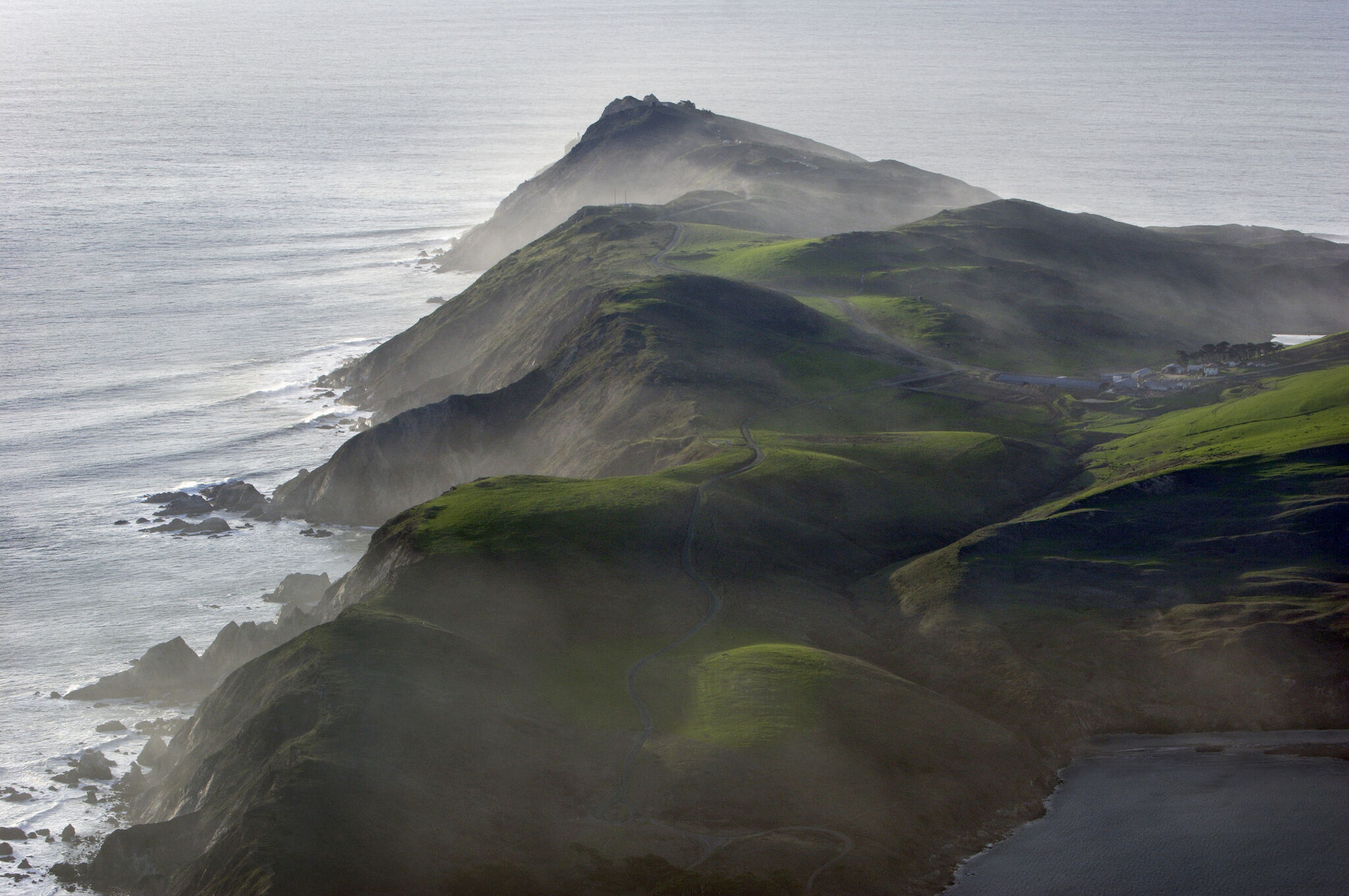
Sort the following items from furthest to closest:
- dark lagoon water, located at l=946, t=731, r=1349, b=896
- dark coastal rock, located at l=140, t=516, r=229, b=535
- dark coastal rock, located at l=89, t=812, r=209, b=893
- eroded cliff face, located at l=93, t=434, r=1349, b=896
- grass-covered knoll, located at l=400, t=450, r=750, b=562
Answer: dark coastal rock, located at l=140, t=516, r=229, b=535, grass-covered knoll, located at l=400, t=450, r=750, b=562, dark coastal rock, located at l=89, t=812, r=209, b=893, dark lagoon water, located at l=946, t=731, r=1349, b=896, eroded cliff face, located at l=93, t=434, r=1349, b=896

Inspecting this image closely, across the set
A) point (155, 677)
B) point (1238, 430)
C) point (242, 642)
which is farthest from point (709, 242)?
point (155, 677)

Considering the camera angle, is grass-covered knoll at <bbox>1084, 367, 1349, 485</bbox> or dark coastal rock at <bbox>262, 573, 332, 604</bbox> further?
dark coastal rock at <bbox>262, 573, 332, 604</bbox>

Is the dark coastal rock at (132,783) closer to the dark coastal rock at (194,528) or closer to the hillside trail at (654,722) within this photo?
the hillside trail at (654,722)

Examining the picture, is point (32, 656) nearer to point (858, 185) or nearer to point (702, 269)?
point (702, 269)

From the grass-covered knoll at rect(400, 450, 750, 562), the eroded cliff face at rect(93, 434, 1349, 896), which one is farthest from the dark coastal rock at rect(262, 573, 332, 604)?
the grass-covered knoll at rect(400, 450, 750, 562)

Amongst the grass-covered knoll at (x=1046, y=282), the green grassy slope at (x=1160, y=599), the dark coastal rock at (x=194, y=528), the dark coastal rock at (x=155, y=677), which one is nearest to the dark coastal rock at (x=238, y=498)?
the dark coastal rock at (x=194, y=528)

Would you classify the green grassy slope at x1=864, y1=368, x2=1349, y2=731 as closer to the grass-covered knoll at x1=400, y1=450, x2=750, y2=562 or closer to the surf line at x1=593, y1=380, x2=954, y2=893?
the surf line at x1=593, y1=380, x2=954, y2=893

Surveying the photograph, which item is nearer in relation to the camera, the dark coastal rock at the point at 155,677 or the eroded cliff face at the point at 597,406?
the dark coastal rock at the point at 155,677

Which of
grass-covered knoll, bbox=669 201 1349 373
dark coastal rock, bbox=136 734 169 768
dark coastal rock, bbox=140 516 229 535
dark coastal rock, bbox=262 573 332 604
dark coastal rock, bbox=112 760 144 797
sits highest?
grass-covered knoll, bbox=669 201 1349 373
